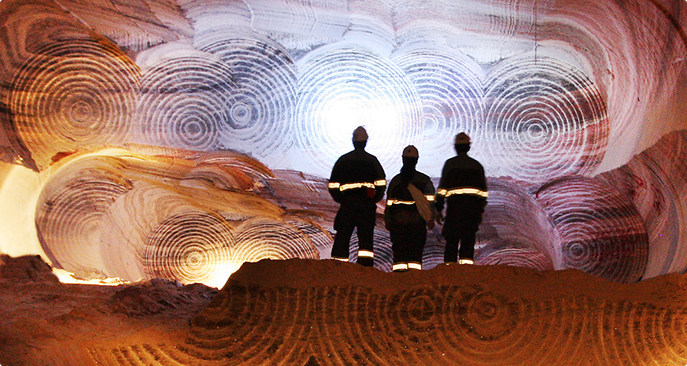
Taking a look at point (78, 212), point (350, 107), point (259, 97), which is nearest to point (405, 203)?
point (350, 107)

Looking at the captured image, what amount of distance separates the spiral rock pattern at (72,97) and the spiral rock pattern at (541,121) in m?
4.11

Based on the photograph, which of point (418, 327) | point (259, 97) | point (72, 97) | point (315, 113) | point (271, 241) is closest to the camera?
point (418, 327)

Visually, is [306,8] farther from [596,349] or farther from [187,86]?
[596,349]

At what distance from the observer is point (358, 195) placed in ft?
19.4

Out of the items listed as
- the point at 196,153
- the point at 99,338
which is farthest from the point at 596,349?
the point at 196,153

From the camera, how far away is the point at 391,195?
19.7 ft

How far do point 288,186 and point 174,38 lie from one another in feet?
6.83

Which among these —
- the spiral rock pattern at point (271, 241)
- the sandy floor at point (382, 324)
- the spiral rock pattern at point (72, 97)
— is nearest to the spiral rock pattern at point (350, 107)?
the spiral rock pattern at point (271, 241)

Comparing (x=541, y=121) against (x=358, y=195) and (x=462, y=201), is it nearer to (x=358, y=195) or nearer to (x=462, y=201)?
(x=462, y=201)

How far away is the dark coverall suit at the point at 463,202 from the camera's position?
237 inches

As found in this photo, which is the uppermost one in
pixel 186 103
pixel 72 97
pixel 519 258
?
pixel 186 103

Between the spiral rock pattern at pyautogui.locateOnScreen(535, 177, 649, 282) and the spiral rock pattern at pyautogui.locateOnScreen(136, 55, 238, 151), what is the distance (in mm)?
3800

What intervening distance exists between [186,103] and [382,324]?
409 cm

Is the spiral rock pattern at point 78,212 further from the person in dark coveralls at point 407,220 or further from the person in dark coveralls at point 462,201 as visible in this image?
the person in dark coveralls at point 462,201
